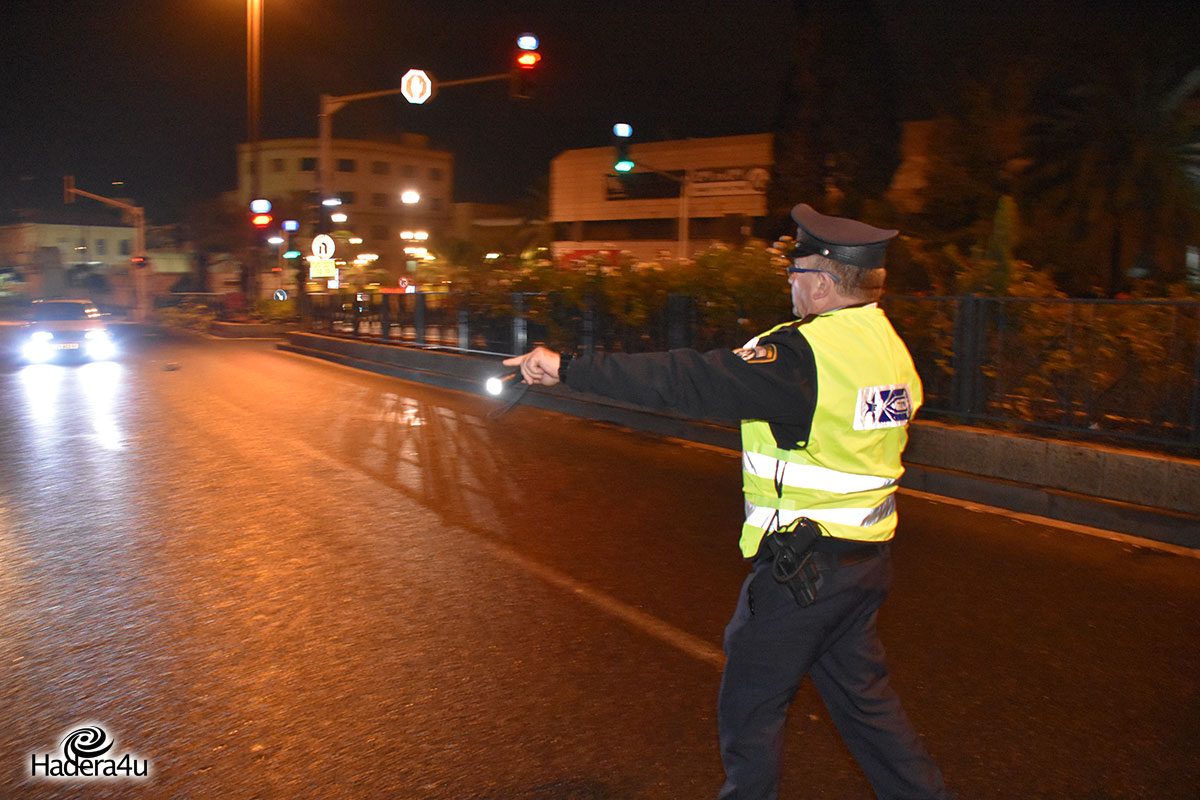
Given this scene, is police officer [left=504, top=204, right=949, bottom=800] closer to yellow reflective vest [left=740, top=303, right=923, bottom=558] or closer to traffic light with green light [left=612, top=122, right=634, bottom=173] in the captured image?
yellow reflective vest [left=740, top=303, right=923, bottom=558]

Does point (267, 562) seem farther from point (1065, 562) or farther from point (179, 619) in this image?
point (1065, 562)

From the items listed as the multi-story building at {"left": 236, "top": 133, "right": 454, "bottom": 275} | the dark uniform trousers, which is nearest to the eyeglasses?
the dark uniform trousers

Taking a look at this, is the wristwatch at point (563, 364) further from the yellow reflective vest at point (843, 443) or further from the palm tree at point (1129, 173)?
the palm tree at point (1129, 173)

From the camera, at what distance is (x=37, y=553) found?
248 inches

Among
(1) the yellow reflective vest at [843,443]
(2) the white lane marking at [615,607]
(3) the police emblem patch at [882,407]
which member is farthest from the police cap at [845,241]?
(2) the white lane marking at [615,607]

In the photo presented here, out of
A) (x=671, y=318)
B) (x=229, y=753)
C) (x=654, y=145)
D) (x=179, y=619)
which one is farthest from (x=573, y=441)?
(x=654, y=145)

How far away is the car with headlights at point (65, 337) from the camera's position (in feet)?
70.2

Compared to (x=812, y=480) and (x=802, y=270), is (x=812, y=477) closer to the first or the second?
(x=812, y=480)

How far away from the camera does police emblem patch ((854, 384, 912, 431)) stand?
8.50 ft

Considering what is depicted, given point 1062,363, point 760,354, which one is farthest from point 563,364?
point 1062,363

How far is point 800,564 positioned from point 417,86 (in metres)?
17.0

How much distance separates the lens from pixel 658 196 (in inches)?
2291

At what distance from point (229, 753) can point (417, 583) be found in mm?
2153

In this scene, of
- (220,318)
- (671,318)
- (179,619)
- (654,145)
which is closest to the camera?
(179,619)
